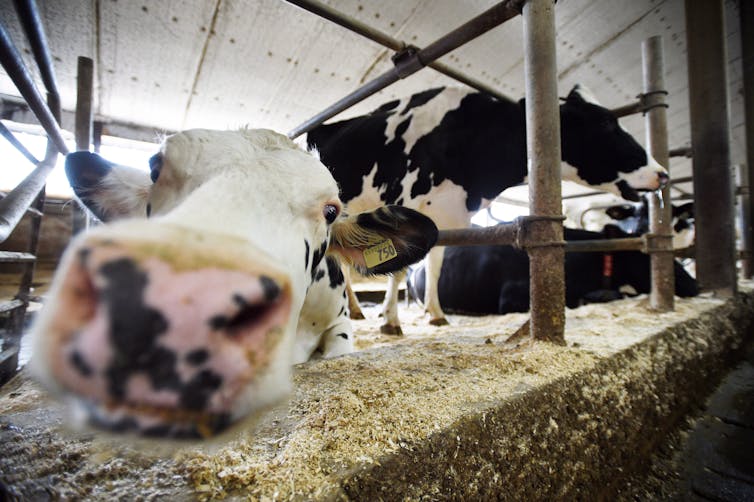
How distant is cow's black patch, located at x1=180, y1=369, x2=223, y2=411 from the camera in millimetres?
420

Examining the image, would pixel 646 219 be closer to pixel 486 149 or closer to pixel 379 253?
pixel 486 149

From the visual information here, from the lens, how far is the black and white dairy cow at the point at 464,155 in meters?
3.08

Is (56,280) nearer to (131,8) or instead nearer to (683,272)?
(131,8)

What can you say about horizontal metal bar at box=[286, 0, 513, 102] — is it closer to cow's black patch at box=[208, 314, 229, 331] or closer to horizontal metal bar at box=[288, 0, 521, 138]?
horizontal metal bar at box=[288, 0, 521, 138]

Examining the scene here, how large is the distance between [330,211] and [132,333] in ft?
2.73

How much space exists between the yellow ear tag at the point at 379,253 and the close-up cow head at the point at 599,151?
244 cm

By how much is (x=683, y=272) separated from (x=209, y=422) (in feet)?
16.1

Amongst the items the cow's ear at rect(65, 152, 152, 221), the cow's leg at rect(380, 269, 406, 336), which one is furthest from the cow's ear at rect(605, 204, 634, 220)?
the cow's ear at rect(65, 152, 152, 221)

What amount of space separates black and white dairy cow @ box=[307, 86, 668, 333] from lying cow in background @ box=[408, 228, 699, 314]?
1.26 m

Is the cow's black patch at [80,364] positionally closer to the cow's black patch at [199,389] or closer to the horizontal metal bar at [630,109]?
the cow's black patch at [199,389]

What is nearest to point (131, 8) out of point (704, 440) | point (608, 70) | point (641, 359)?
point (641, 359)

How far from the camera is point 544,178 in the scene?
150 centimetres

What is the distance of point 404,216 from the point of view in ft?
4.68

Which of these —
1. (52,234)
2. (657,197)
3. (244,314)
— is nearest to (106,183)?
(244,314)
